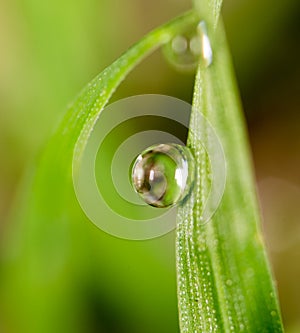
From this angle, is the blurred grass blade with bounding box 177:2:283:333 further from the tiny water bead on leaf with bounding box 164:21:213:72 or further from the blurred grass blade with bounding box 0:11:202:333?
the blurred grass blade with bounding box 0:11:202:333

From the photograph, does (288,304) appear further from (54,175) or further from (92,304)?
(54,175)

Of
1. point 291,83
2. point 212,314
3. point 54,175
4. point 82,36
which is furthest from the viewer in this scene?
point 291,83

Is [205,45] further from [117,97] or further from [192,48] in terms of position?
[117,97]

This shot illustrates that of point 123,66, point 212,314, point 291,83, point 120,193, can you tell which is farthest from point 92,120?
point 291,83

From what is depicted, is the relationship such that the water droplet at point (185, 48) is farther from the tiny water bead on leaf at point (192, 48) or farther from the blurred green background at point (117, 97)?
the blurred green background at point (117, 97)

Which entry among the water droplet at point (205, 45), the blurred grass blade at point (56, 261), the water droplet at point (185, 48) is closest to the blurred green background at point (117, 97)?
the blurred grass blade at point (56, 261)

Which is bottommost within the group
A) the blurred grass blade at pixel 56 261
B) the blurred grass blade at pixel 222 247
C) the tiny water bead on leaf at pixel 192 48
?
the blurred grass blade at pixel 222 247
